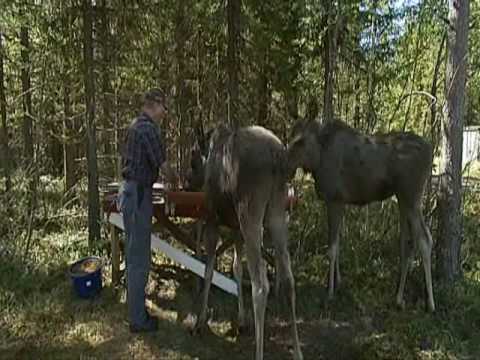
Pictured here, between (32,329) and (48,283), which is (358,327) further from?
(48,283)

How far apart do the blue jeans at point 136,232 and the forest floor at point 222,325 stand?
1.65ft

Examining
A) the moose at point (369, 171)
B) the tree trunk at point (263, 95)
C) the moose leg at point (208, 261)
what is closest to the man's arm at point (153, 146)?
the moose leg at point (208, 261)

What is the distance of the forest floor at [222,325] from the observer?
12.9ft

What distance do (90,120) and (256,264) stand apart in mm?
4032

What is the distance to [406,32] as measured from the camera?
8.05m

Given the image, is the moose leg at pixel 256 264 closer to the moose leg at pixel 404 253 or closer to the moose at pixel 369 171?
the moose at pixel 369 171

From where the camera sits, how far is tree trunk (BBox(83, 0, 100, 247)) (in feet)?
20.9

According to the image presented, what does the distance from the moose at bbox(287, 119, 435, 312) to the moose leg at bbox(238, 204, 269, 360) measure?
964 mm

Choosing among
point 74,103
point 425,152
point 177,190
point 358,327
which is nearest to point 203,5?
point 74,103

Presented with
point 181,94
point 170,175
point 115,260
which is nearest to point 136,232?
point 170,175

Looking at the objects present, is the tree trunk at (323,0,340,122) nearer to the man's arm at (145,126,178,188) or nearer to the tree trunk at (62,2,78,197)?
the man's arm at (145,126,178,188)

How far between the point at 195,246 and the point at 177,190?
0.89 m

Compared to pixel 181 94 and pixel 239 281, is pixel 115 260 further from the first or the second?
pixel 181 94

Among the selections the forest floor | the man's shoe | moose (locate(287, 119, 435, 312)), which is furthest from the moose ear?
the man's shoe
